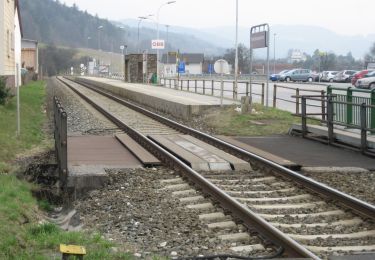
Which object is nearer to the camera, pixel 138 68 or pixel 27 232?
pixel 27 232

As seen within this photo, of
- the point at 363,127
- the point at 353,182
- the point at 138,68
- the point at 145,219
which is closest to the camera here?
the point at 145,219

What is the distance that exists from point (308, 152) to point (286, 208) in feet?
18.3

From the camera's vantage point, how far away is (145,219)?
25.4ft

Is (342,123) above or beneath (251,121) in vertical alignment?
above

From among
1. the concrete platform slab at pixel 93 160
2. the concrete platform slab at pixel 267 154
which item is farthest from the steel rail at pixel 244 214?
the concrete platform slab at pixel 267 154

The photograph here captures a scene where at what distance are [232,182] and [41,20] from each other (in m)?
195

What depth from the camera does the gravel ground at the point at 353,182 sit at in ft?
30.2

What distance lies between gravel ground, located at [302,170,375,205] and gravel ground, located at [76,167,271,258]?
8.69 feet

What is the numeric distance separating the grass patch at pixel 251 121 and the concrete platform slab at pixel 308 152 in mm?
1692

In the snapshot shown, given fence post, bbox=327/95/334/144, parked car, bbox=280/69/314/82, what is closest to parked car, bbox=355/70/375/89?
parked car, bbox=280/69/314/82

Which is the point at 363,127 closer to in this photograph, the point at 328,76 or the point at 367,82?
the point at 367,82

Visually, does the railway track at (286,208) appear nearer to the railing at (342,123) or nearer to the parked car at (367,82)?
the railing at (342,123)

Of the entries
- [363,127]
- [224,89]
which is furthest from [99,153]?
[224,89]

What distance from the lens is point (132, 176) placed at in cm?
1052
